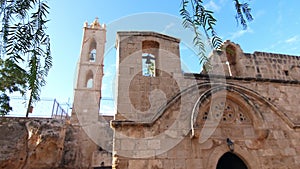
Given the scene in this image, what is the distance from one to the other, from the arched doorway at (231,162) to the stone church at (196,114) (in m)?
0.02

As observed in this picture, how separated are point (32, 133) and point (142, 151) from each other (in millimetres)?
11001

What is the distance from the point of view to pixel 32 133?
12.4 m

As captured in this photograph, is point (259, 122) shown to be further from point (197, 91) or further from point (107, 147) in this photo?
point (107, 147)

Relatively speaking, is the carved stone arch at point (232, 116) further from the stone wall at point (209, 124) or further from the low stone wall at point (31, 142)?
the low stone wall at point (31, 142)

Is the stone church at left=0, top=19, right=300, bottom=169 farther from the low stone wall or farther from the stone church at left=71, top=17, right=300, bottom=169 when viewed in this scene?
the low stone wall

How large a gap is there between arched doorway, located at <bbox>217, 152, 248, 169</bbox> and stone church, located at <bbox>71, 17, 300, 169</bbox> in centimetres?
2

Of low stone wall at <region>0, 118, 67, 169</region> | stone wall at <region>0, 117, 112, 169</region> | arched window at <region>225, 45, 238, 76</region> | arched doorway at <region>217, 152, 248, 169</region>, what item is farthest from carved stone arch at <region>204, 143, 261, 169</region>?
low stone wall at <region>0, 118, 67, 169</region>

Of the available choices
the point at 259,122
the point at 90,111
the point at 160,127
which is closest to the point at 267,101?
the point at 259,122

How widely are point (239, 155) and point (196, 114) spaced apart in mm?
1320

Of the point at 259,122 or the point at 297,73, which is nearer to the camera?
the point at 259,122

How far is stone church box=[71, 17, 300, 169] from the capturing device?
422cm

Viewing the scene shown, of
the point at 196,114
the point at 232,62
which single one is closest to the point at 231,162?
the point at 196,114

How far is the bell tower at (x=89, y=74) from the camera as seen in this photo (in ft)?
54.6

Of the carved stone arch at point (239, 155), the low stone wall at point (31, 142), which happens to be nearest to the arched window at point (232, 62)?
the carved stone arch at point (239, 155)
